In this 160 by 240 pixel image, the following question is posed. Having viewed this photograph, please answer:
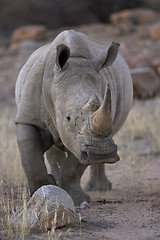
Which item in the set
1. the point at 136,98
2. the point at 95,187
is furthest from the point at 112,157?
the point at 136,98

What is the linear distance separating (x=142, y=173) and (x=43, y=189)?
10.9 ft

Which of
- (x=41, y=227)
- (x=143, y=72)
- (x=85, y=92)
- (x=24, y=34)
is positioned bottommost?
(x=41, y=227)

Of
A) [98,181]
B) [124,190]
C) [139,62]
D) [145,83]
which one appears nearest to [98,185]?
[98,181]

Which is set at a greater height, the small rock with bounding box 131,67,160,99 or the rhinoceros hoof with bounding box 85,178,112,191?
the small rock with bounding box 131,67,160,99

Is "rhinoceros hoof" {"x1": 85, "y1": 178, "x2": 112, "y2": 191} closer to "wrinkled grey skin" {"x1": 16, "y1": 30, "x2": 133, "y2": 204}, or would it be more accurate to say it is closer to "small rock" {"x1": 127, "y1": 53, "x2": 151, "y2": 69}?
"wrinkled grey skin" {"x1": 16, "y1": 30, "x2": 133, "y2": 204}

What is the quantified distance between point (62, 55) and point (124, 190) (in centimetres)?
239

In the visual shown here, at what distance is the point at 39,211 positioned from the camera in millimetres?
4859

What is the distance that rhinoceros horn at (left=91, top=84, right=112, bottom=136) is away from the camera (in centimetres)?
484

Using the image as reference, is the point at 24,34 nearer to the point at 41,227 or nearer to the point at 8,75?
the point at 8,75

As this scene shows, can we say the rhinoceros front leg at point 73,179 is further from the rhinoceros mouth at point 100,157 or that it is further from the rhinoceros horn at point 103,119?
the rhinoceros horn at point 103,119

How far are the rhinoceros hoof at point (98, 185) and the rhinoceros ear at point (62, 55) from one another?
7.37 feet

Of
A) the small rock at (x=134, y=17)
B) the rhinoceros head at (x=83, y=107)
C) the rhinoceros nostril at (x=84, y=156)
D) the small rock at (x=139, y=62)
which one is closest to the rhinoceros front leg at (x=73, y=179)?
the rhinoceros head at (x=83, y=107)

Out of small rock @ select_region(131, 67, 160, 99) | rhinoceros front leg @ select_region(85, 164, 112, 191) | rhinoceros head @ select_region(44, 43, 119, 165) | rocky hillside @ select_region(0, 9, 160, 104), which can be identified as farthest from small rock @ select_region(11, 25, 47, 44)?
rhinoceros head @ select_region(44, 43, 119, 165)

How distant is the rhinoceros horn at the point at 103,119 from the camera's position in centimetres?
484
